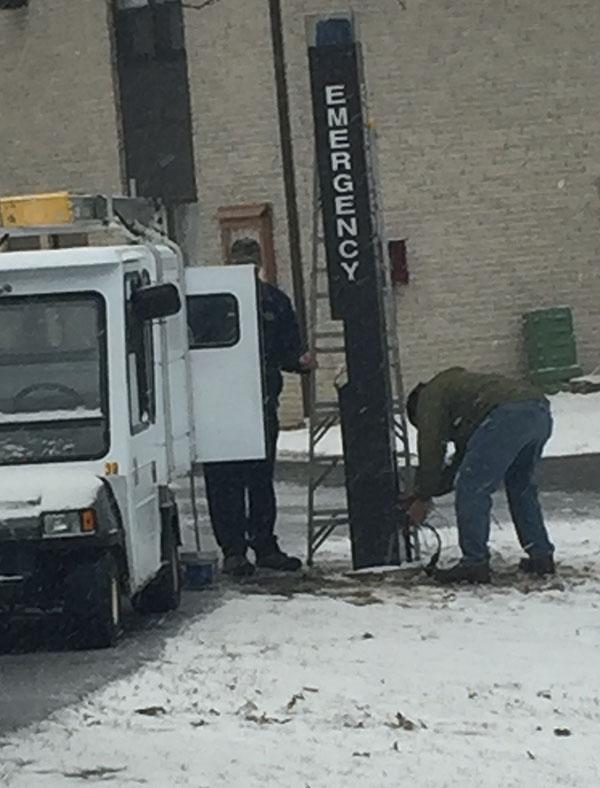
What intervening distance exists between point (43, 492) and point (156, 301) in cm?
123

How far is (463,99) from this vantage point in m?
28.5

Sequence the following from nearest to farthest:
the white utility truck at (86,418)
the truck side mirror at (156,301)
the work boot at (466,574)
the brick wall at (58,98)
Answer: the white utility truck at (86,418)
the truck side mirror at (156,301)
the work boot at (466,574)
the brick wall at (58,98)

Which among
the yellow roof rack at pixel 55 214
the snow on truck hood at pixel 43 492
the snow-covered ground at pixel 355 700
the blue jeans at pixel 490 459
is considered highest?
the yellow roof rack at pixel 55 214

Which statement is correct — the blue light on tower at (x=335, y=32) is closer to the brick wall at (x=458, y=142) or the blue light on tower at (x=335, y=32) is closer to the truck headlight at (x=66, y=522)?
the truck headlight at (x=66, y=522)

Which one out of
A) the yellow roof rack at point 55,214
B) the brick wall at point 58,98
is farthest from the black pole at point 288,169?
the yellow roof rack at point 55,214

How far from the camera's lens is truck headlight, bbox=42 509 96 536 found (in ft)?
37.8

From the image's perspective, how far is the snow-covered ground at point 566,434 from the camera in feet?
79.4

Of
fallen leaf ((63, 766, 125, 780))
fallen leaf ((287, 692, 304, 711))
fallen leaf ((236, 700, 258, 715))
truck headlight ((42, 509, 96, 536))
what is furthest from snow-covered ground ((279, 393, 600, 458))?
fallen leaf ((63, 766, 125, 780))

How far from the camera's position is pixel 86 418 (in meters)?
12.1

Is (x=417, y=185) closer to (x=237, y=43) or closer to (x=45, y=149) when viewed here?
(x=237, y=43)

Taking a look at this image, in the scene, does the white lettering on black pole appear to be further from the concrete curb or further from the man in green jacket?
the concrete curb

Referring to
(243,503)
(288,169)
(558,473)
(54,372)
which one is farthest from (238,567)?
(288,169)

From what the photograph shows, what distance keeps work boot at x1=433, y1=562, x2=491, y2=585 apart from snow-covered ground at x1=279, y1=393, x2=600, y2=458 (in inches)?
351

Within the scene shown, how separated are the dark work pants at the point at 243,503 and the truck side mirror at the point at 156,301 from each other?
297 centimetres
